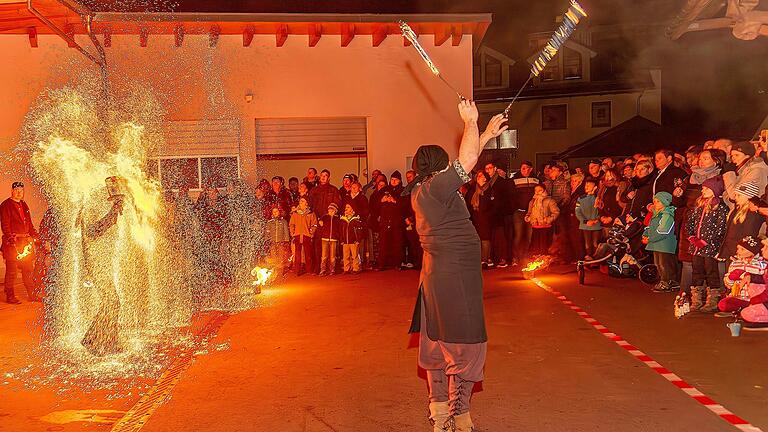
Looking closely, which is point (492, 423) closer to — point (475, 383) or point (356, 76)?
point (475, 383)

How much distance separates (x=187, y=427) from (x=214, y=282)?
8723 millimetres

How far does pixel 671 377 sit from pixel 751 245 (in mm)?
2916

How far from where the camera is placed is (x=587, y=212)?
52.3ft

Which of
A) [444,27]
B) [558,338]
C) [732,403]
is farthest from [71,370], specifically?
[444,27]

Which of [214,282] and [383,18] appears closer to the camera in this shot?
[214,282]

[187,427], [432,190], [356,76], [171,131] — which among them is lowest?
[187,427]

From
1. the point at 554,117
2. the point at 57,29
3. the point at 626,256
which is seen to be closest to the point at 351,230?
the point at 626,256

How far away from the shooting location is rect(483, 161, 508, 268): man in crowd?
56.9 ft

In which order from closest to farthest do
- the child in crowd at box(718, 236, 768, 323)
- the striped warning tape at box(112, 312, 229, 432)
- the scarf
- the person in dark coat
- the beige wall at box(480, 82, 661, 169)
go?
1. the striped warning tape at box(112, 312, 229, 432)
2. the child in crowd at box(718, 236, 768, 323)
3. the scarf
4. the person in dark coat
5. the beige wall at box(480, 82, 661, 169)

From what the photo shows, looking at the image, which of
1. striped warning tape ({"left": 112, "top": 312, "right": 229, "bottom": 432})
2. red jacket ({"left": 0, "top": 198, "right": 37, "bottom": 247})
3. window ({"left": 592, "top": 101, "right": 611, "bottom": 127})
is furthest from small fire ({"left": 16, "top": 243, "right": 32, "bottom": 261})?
window ({"left": 592, "top": 101, "right": 611, "bottom": 127})

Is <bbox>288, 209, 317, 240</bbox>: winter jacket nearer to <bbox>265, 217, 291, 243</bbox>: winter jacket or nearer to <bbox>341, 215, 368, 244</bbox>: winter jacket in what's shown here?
<bbox>265, 217, 291, 243</bbox>: winter jacket

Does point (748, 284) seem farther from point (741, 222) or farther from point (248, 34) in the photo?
point (248, 34)

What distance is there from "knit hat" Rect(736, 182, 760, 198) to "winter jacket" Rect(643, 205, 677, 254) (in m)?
2.52

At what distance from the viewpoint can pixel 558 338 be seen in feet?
31.5
